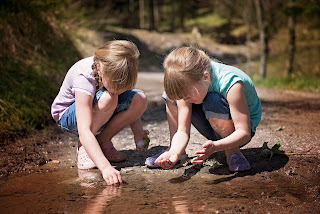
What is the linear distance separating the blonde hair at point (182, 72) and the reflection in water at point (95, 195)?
70cm

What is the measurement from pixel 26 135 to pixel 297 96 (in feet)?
15.1

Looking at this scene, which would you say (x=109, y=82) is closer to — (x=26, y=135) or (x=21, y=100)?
(x=26, y=135)

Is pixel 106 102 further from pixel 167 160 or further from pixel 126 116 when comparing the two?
pixel 167 160

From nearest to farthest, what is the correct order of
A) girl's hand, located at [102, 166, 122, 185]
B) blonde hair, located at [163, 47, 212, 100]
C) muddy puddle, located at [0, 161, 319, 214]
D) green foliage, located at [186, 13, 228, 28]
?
1. muddy puddle, located at [0, 161, 319, 214]
2. blonde hair, located at [163, 47, 212, 100]
3. girl's hand, located at [102, 166, 122, 185]
4. green foliage, located at [186, 13, 228, 28]

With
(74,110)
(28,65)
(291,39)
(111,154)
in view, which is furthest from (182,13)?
(74,110)

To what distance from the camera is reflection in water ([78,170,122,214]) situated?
2051 mm

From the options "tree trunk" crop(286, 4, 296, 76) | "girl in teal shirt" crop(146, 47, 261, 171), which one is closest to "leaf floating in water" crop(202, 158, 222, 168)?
"girl in teal shirt" crop(146, 47, 261, 171)

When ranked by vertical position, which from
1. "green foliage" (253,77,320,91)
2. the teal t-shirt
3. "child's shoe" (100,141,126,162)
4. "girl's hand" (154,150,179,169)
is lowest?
"green foliage" (253,77,320,91)

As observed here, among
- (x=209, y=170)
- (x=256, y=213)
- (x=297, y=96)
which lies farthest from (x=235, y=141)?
(x=297, y=96)

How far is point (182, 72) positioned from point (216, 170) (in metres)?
0.83

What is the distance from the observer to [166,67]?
2.34m

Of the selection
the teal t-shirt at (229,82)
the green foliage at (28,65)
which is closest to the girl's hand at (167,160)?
the teal t-shirt at (229,82)

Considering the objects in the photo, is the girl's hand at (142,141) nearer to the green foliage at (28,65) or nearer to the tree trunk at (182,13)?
the green foliage at (28,65)

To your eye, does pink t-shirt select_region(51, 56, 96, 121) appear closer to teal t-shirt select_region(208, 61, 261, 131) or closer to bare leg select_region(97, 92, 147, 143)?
bare leg select_region(97, 92, 147, 143)
